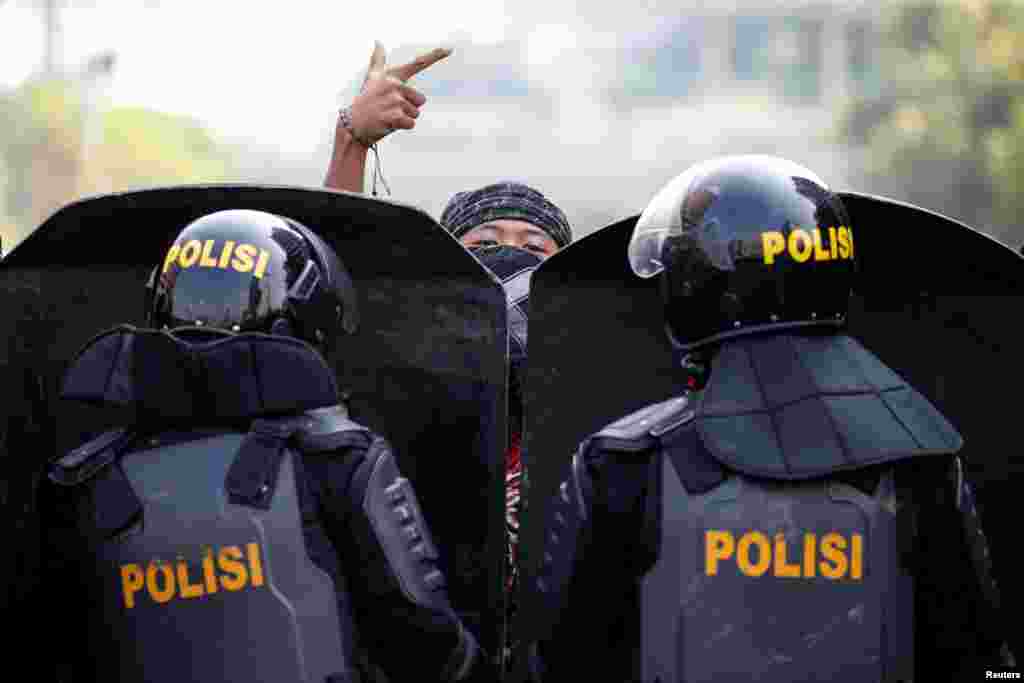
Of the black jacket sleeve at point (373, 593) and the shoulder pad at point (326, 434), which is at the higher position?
the shoulder pad at point (326, 434)

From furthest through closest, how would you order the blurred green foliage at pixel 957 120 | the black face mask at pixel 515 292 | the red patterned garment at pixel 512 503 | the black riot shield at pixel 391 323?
the blurred green foliage at pixel 957 120 → the black face mask at pixel 515 292 → the red patterned garment at pixel 512 503 → the black riot shield at pixel 391 323

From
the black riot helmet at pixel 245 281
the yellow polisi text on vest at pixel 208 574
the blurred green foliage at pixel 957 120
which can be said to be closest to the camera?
the yellow polisi text on vest at pixel 208 574

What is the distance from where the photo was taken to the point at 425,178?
107 ft

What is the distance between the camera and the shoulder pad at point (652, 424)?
11.7 ft

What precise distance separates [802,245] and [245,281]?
51.6 inches

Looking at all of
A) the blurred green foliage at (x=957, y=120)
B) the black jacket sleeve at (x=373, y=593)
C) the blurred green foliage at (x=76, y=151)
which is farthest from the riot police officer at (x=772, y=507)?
the blurred green foliage at (x=957, y=120)

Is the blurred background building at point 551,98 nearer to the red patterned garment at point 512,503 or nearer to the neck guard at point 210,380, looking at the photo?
the red patterned garment at point 512,503

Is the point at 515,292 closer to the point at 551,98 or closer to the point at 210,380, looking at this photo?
the point at 210,380

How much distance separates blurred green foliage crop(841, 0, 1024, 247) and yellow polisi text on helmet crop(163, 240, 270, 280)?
30539 millimetres

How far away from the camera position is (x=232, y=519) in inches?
142

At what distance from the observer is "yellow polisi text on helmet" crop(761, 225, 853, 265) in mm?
3662

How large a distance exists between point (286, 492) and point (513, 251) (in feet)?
7.72

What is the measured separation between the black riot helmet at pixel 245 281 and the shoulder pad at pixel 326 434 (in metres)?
0.26

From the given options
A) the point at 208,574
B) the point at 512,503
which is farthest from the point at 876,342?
the point at 208,574
